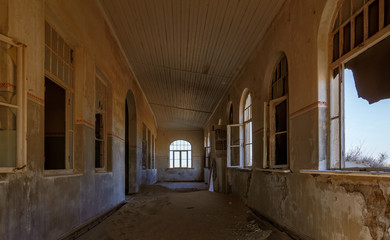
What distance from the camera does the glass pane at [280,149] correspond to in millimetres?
5148

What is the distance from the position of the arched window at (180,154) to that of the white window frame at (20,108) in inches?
746

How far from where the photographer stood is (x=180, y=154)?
21469mm

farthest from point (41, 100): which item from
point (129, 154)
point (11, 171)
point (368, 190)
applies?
point (129, 154)

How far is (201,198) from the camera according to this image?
7773mm

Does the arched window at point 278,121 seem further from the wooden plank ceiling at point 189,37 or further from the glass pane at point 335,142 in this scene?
the glass pane at point 335,142

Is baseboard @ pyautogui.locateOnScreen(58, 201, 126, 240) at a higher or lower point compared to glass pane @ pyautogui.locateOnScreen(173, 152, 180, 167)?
higher

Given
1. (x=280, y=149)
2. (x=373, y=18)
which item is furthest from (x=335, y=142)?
(x=280, y=149)

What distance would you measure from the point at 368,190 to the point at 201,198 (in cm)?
566

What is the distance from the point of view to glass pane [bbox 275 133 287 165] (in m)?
5.15

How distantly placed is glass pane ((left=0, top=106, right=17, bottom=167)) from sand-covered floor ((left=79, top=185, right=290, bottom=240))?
199 cm

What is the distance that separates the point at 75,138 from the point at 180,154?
1726cm

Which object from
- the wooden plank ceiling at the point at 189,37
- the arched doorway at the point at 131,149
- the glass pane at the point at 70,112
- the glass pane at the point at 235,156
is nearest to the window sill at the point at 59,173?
the glass pane at the point at 70,112

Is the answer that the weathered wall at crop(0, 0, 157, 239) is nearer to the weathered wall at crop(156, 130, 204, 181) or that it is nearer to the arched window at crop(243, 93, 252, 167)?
the arched window at crop(243, 93, 252, 167)

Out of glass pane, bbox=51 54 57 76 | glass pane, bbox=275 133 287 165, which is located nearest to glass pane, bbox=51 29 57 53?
glass pane, bbox=51 54 57 76
